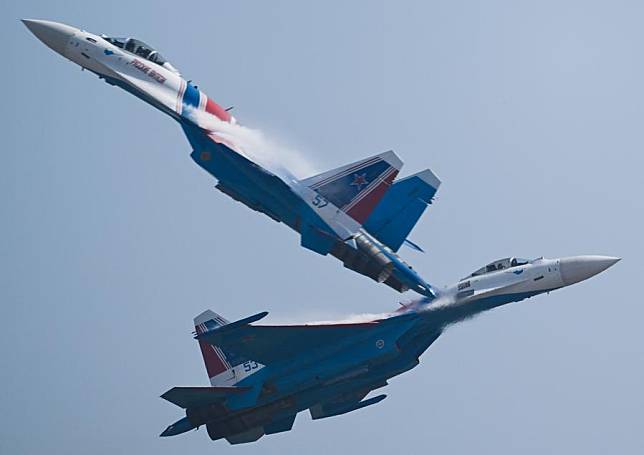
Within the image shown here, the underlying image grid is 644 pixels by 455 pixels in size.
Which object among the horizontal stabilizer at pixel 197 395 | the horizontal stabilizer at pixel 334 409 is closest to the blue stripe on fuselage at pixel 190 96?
the horizontal stabilizer at pixel 197 395

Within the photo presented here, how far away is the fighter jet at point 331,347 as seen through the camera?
41.8 m

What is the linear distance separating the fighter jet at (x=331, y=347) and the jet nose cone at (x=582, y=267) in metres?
0.03

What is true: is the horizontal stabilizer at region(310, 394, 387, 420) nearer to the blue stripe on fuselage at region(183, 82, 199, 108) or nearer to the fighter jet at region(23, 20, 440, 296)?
the fighter jet at region(23, 20, 440, 296)

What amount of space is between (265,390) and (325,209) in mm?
5748

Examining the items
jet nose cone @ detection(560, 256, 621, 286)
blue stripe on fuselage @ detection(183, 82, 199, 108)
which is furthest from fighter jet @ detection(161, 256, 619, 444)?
blue stripe on fuselage @ detection(183, 82, 199, 108)

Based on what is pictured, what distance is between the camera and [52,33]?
4309cm

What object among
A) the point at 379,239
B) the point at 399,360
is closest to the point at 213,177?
the point at 379,239

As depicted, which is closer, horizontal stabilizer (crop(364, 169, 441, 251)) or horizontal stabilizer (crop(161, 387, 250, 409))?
horizontal stabilizer (crop(161, 387, 250, 409))

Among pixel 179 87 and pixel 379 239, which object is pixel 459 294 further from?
pixel 179 87

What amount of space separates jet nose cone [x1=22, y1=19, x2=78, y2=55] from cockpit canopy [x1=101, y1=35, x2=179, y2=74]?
1.23 metres

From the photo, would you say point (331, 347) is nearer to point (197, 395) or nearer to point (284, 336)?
point (284, 336)

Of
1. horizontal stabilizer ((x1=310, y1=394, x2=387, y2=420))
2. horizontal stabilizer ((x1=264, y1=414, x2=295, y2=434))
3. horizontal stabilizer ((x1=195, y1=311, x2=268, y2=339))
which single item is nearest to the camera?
horizontal stabilizer ((x1=195, y1=311, x2=268, y2=339))

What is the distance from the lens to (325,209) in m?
42.3

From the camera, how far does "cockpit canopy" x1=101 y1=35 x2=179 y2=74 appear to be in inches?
1720
